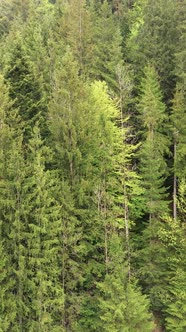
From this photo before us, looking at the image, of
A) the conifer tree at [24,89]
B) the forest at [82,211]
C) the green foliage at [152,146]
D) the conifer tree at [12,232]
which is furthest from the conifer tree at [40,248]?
the green foliage at [152,146]

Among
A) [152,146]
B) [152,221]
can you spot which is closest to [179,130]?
[152,146]

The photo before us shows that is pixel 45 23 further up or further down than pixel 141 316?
further up

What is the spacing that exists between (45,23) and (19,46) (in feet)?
65.8

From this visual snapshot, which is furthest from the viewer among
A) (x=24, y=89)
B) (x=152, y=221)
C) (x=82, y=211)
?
(x=152, y=221)

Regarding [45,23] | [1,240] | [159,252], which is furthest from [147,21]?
[1,240]

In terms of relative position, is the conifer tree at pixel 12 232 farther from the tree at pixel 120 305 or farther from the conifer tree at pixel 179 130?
the conifer tree at pixel 179 130

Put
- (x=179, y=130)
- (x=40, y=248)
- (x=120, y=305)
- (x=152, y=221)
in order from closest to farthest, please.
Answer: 1. (x=120, y=305)
2. (x=40, y=248)
3. (x=152, y=221)
4. (x=179, y=130)

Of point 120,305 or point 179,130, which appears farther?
point 179,130

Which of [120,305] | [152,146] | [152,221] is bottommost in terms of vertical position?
[120,305]

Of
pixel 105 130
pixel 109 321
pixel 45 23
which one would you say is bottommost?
pixel 109 321

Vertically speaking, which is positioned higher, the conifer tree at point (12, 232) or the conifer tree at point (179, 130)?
the conifer tree at point (179, 130)

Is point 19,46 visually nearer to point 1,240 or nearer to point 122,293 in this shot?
point 1,240

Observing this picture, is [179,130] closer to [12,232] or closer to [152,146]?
[152,146]

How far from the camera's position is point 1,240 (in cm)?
2272
